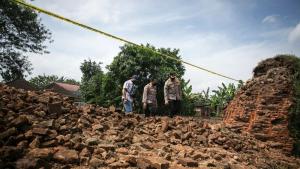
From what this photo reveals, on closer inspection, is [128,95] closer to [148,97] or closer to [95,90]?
[148,97]

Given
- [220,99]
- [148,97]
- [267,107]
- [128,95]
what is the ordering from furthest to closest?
[220,99] → [148,97] → [128,95] → [267,107]

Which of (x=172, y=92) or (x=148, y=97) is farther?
(x=148, y=97)

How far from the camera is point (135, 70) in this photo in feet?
68.6

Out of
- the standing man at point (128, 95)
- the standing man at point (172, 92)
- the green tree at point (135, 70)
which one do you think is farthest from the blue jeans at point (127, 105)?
the green tree at point (135, 70)

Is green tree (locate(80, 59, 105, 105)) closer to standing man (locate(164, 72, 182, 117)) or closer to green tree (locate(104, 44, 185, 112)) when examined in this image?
green tree (locate(104, 44, 185, 112))

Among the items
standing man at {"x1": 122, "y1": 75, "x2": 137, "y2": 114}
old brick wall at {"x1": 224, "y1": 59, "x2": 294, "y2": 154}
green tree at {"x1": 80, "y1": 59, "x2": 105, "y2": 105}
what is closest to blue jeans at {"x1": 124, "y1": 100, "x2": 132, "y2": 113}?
standing man at {"x1": 122, "y1": 75, "x2": 137, "y2": 114}

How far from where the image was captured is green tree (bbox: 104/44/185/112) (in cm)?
2069

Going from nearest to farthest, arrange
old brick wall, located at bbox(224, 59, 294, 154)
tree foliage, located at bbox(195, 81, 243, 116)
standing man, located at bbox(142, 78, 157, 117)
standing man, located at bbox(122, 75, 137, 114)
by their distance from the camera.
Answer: old brick wall, located at bbox(224, 59, 294, 154) → standing man, located at bbox(122, 75, 137, 114) → standing man, located at bbox(142, 78, 157, 117) → tree foliage, located at bbox(195, 81, 243, 116)

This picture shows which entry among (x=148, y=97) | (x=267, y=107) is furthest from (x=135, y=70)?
(x=267, y=107)

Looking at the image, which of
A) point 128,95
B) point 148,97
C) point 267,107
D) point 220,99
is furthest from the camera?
point 220,99

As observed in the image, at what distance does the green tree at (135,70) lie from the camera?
20.7 m

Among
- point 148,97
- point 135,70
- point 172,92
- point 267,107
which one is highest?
point 135,70

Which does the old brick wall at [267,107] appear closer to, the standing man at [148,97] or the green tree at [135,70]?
the standing man at [148,97]

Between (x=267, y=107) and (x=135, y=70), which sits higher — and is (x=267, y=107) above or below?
below
